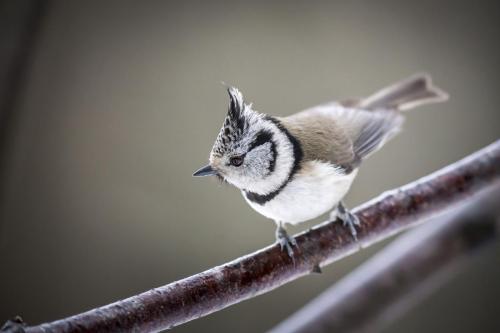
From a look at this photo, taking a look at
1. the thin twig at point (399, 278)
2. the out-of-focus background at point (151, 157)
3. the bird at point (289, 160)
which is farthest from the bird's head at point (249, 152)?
the out-of-focus background at point (151, 157)

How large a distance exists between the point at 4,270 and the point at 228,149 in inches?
56.1

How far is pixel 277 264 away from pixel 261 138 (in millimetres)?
349

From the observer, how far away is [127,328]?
112 cm

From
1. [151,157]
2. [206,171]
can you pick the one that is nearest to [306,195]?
[206,171]

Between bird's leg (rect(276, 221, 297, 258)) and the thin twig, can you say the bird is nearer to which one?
bird's leg (rect(276, 221, 297, 258))

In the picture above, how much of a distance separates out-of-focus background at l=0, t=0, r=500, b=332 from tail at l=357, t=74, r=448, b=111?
0.43 meters

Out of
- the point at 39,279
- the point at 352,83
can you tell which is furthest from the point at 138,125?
the point at 352,83

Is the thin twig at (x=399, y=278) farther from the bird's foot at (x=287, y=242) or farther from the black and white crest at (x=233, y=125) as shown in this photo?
the black and white crest at (x=233, y=125)

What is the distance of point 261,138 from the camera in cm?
147

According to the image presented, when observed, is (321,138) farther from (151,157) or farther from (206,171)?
(151,157)

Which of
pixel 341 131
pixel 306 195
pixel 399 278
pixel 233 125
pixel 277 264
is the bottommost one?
pixel 399 278

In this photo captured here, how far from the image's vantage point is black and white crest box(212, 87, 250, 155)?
1.32 metres

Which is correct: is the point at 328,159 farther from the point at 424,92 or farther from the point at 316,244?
the point at 424,92

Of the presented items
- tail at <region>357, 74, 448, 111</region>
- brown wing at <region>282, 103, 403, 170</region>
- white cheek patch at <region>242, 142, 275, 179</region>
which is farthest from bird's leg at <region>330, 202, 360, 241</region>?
tail at <region>357, 74, 448, 111</region>
